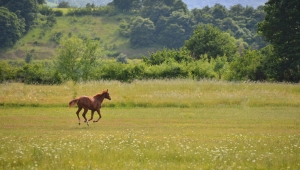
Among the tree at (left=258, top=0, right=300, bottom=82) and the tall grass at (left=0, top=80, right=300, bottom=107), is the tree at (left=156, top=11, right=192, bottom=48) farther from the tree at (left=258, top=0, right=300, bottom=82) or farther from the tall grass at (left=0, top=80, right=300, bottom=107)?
the tall grass at (left=0, top=80, right=300, bottom=107)

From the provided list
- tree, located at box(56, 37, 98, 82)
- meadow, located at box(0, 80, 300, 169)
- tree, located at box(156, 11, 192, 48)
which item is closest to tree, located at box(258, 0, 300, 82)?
meadow, located at box(0, 80, 300, 169)

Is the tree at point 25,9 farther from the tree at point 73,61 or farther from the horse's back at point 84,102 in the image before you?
the horse's back at point 84,102

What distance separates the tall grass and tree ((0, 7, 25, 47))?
90.4 m

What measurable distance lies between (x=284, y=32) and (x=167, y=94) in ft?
80.0

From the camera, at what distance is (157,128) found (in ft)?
79.9

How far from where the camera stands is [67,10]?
536 ft

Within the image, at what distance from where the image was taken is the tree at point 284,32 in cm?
5525

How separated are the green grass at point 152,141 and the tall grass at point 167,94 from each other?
5.42 meters

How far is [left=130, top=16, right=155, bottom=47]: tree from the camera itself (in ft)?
470

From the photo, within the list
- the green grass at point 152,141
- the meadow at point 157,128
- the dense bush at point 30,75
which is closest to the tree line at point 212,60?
the dense bush at point 30,75

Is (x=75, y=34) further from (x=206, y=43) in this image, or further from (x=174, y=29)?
(x=206, y=43)

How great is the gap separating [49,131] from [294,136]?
38.4 ft

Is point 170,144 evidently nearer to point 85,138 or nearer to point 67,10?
point 85,138

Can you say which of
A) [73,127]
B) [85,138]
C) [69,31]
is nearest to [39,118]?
[73,127]
